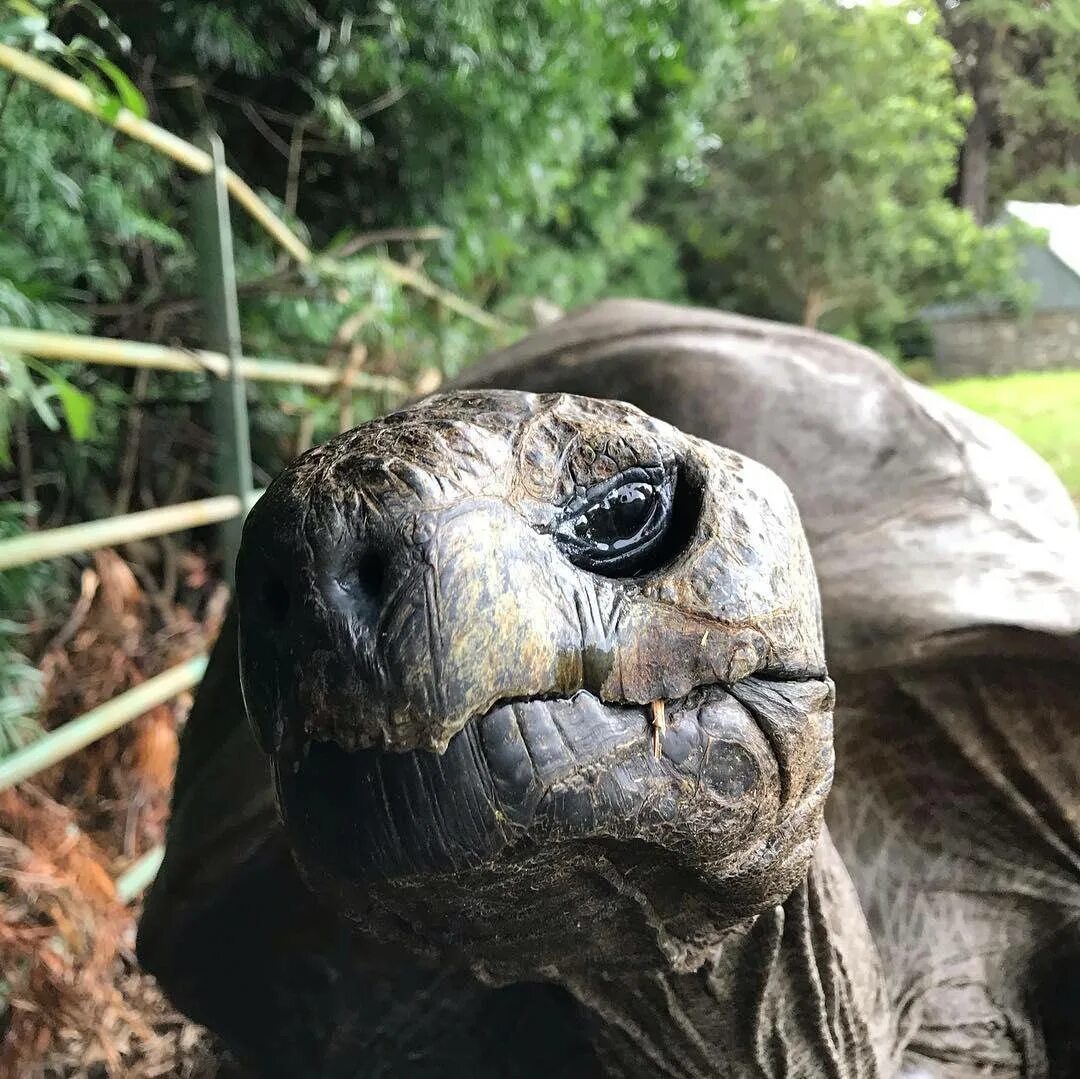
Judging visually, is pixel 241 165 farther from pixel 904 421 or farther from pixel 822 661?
pixel 822 661

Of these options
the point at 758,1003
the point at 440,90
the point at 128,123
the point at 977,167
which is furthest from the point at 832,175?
the point at 758,1003

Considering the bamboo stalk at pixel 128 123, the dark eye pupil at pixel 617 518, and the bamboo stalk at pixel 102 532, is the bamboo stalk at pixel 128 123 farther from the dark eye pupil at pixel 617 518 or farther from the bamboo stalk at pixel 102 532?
the dark eye pupil at pixel 617 518

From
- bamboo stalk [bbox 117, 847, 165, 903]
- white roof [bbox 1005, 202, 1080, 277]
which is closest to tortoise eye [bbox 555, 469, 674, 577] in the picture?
bamboo stalk [bbox 117, 847, 165, 903]

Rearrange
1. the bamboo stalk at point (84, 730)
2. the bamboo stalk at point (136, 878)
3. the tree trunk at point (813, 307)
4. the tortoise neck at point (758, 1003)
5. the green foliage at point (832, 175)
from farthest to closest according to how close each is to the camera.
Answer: the tree trunk at point (813, 307) < the green foliage at point (832, 175) < the bamboo stalk at point (136, 878) < the bamboo stalk at point (84, 730) < the tortoise neck at point (758, 1003)

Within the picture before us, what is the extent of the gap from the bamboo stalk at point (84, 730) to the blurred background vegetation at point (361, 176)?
0.53 feet

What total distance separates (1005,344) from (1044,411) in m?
0.93

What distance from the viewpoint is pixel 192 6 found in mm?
2576

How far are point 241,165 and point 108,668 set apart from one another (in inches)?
69.3

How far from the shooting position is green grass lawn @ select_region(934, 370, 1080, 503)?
2.28 meters

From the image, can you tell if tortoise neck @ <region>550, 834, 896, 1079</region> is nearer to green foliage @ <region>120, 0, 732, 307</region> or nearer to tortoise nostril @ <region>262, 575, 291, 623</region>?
tortoise nostril @ <region>262, 575, 291, 623</region>

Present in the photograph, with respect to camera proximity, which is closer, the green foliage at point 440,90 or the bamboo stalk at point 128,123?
the bamboo stalk at point 128,123

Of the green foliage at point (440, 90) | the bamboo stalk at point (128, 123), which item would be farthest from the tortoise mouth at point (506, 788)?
the green foliage at point (440, 90)

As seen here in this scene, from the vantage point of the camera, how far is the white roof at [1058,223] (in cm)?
222

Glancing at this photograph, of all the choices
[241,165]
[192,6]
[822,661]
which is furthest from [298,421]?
[822,661]
